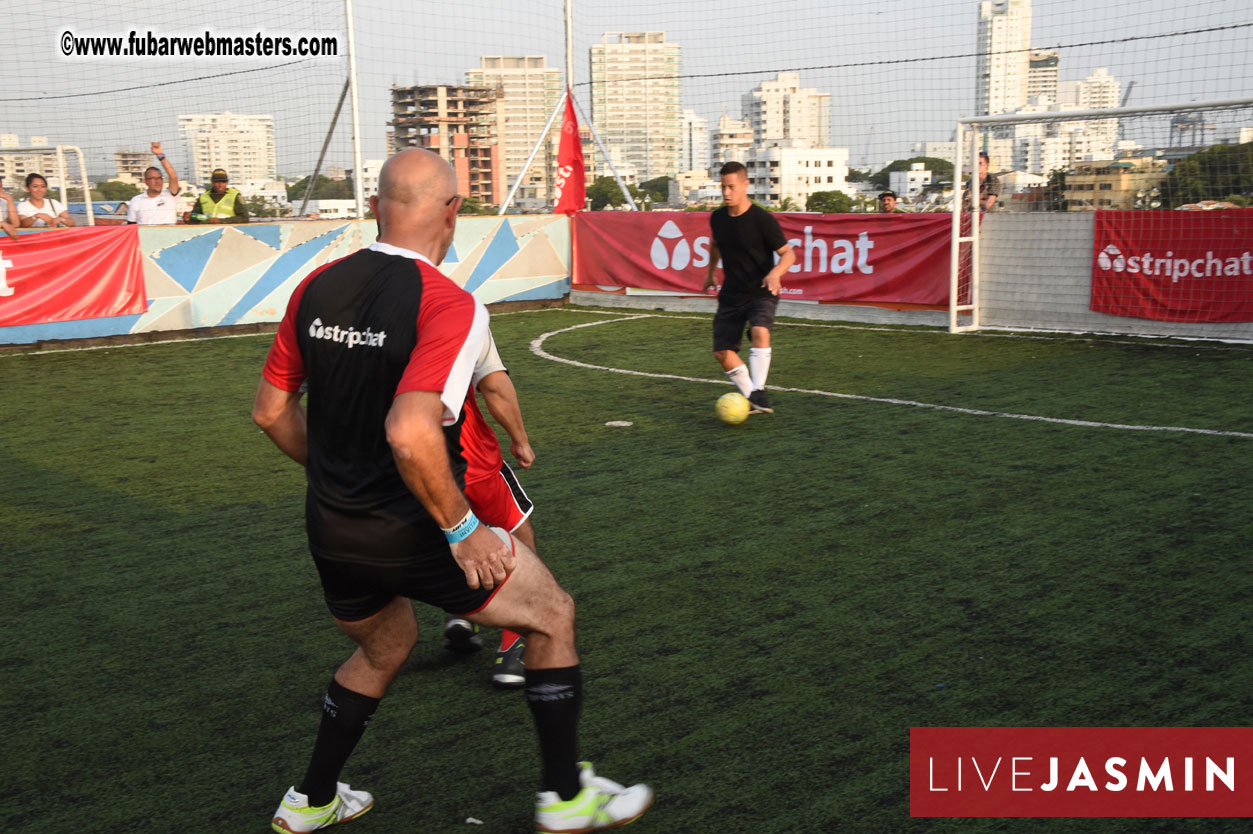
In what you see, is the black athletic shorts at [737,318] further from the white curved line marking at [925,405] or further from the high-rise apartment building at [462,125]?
the high-rise apartment building at [462,125]

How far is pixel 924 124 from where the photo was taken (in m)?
15.8

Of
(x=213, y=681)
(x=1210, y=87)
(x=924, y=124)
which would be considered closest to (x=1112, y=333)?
(x=1210, y=87)

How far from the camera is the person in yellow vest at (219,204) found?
15.9 m

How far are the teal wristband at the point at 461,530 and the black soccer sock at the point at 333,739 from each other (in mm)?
689

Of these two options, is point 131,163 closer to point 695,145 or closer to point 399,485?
point 695,145

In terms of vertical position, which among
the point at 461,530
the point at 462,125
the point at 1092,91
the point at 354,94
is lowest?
the point at 461,530

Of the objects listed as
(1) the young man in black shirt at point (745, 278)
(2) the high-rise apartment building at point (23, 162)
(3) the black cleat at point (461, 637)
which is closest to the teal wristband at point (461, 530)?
(3) the black cleat at point (461, 637)

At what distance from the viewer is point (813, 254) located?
15781 mm

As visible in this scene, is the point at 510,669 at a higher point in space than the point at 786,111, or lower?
lower

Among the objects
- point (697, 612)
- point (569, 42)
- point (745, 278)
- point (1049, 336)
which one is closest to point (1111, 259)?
point (1049, 336)

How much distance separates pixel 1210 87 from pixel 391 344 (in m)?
12.7

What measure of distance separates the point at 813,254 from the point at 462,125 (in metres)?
6.49

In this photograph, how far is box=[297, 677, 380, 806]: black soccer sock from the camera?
313 cm

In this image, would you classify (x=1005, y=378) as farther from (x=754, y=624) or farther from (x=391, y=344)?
(x=391, y=344)
